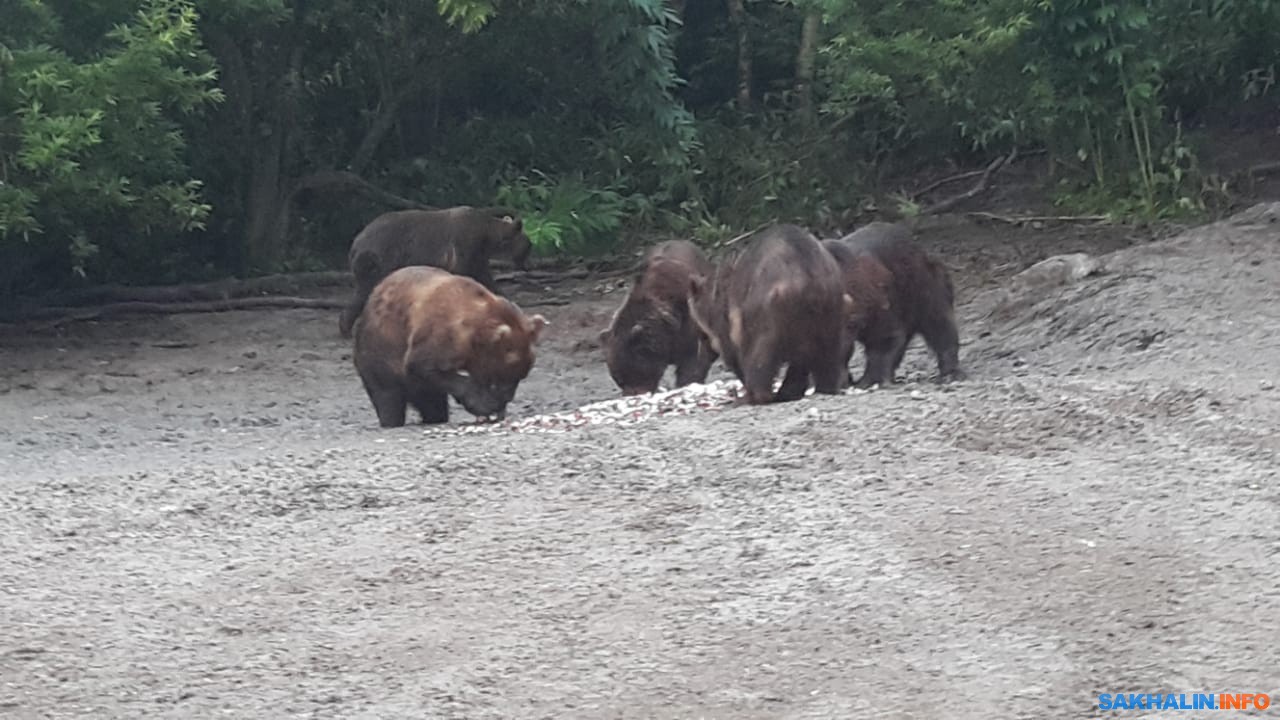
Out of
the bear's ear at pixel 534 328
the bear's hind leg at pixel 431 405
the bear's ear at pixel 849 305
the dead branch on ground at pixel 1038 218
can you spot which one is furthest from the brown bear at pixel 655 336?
the dead branch on ground at pixel 1038 218

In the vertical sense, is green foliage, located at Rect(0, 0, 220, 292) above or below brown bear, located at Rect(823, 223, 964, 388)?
above

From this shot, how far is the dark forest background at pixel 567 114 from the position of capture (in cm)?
1207

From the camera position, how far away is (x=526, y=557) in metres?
5.12

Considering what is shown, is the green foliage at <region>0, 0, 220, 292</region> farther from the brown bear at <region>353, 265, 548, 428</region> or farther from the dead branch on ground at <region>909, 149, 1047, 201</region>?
the dead branch on ground at <region>909, 149, 1047, 201</region>

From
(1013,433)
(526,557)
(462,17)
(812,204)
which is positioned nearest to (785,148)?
(812,204)

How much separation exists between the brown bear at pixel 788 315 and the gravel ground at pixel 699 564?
1.33 feet

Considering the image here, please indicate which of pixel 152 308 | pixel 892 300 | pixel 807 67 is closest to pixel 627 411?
pixel 892 300

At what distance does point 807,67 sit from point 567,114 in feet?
8.72

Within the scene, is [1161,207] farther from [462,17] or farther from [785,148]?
[462,17]

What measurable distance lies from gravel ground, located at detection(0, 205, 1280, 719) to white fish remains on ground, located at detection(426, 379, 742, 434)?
1.33 ft

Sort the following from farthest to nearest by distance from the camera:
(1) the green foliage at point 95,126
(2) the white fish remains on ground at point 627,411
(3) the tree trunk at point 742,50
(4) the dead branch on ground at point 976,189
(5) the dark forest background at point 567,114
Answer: (3) the tree trunk at point 742,50 → (4) the dead branch on ground at point 976,189 → (5) the dark forest background at point 567,114 → (1) the green foliage at point 95,126 → (2) the white fish remains on ground at point 627,411

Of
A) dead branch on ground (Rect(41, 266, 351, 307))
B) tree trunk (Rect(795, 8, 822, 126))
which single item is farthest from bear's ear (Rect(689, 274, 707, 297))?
tree trunk (Rect(795, 8, 822, 126))

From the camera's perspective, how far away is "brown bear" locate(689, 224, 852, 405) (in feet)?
25.3

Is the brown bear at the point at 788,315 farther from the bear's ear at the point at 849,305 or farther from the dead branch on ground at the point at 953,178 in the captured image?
the dead branch on ground at the point at 953,178
